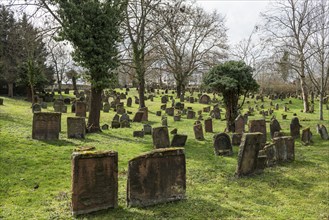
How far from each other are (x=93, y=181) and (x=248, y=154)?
193 inches

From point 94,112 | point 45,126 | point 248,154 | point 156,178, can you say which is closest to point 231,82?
point 94,112

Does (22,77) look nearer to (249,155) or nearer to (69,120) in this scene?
(69,120)

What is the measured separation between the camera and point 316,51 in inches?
944

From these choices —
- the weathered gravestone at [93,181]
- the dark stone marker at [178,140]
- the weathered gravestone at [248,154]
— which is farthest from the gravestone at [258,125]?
the weathered gravestone at [93,181]

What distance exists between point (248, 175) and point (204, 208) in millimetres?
3100

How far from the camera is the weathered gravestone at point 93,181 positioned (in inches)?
233

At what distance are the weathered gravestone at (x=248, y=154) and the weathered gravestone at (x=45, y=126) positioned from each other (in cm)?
733

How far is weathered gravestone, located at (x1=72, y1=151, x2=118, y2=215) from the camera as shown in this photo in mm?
5914

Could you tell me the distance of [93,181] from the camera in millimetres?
6074

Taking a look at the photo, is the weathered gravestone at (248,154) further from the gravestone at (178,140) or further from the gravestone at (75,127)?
the gravestone at (75,127)

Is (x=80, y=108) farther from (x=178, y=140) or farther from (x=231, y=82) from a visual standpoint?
(x=231, y=82)

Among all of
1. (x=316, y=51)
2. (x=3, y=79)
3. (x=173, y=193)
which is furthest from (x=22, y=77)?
(x=173, y=193)

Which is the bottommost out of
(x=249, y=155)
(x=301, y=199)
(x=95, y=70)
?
(x=301, y=199)

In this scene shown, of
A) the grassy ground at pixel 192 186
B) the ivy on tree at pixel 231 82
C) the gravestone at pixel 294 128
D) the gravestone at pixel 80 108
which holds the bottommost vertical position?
the grassy ground at pixel 192 186
